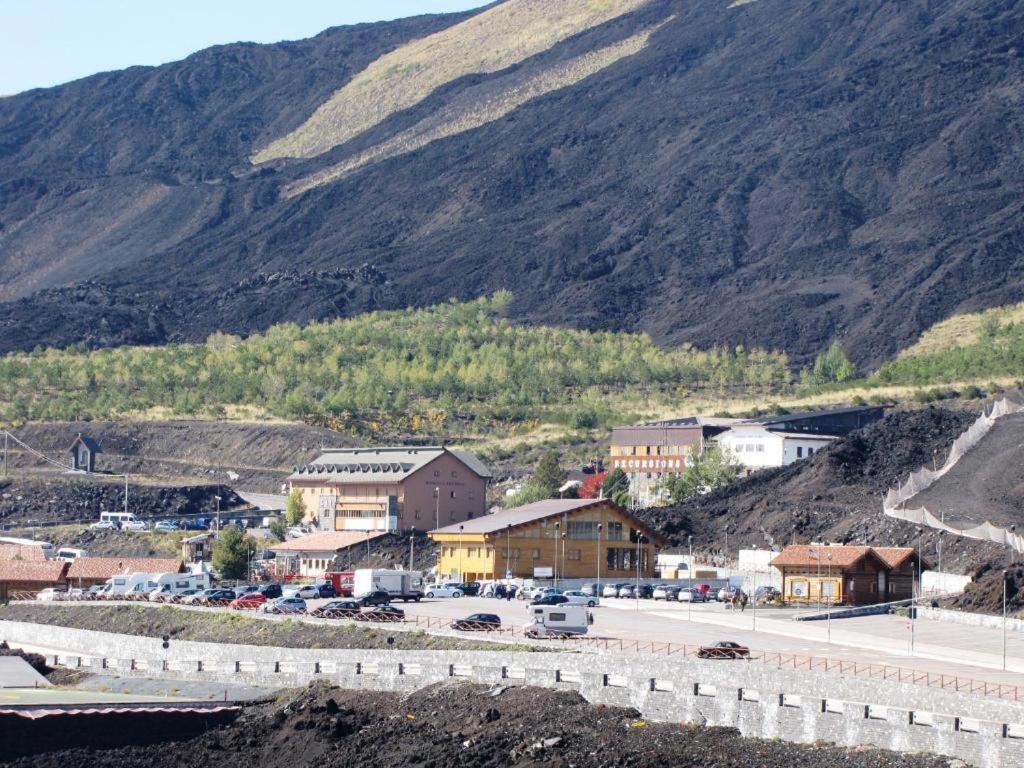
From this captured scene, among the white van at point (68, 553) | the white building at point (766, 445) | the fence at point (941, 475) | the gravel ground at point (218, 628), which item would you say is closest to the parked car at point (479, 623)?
the gravel ground at point (218, 628)

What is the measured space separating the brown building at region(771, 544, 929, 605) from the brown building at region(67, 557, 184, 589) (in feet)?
90.6

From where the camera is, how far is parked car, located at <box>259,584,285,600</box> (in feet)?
254

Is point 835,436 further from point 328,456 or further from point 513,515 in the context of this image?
point 513,515

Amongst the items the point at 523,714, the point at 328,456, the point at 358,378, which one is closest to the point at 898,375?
the point at 358,378

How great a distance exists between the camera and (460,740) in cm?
4409

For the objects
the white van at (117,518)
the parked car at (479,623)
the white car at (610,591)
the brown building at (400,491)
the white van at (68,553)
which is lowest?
the parked car at (479,623)

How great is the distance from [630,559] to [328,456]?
136ft

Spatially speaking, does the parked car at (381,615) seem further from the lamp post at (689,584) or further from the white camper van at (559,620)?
the lamp post at (689,584)

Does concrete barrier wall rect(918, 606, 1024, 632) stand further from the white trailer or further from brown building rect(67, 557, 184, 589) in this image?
brown building rect(67, 557, 184, 589)

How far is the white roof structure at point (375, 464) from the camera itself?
114500 mm

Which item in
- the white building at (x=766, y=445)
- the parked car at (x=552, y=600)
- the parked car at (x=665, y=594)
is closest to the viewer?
the parked car at (x=552, y=600)

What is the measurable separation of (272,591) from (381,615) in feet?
51.4

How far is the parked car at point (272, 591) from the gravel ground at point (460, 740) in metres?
25.0

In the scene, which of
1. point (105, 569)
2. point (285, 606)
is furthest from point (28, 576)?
point (285, 606)
